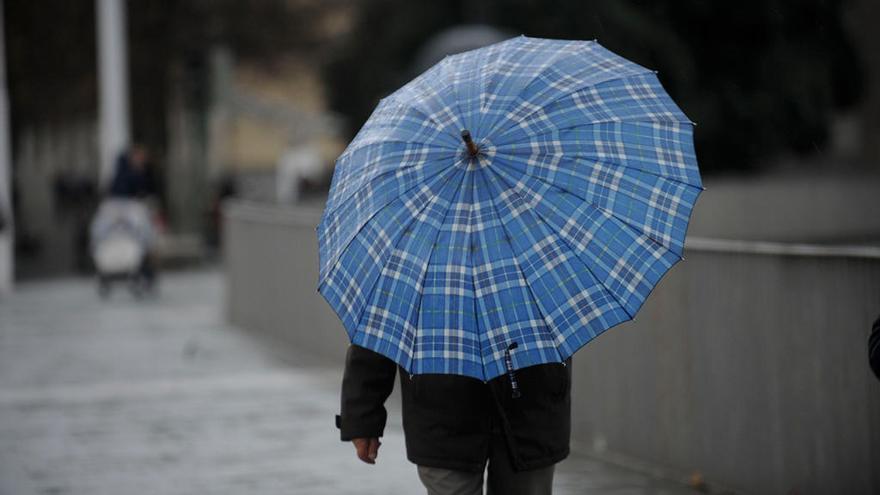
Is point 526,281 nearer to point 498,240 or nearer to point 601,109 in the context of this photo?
point 498,240

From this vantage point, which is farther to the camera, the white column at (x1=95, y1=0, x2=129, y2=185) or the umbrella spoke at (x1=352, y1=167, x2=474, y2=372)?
the white column at (x1=95, y1=0, x2=129, y2=185)

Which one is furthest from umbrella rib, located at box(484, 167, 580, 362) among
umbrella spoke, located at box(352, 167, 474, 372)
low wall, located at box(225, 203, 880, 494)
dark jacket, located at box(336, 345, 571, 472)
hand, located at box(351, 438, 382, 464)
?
low wall, located at box(225, 203, 880, 494)

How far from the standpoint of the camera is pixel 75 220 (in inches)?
987

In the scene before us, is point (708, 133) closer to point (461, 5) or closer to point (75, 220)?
point (461, 5)

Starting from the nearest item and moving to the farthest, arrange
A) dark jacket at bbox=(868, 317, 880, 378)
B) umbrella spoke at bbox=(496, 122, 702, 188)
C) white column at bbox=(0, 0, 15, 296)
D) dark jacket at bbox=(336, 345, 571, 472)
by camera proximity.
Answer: dark jacket at bbox=(868, 317, 880, 378) → umbrella spoke at bbox=(496, 122, 702, 188) → dark jacket at bbox=(336, 345, 571, 472) → white column at bbox=(0, 0, 15, 296)

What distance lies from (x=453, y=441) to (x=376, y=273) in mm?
535

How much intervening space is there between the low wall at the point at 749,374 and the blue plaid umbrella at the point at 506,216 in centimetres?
220

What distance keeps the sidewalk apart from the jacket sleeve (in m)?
3.02

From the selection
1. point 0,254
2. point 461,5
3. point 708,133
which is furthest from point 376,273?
point 461,5

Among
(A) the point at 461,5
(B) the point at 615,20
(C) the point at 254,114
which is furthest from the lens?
(C) the point at 254,114

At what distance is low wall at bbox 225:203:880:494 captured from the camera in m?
6.36

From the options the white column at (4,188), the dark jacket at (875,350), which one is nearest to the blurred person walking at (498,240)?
the dark jacket at (875,350)

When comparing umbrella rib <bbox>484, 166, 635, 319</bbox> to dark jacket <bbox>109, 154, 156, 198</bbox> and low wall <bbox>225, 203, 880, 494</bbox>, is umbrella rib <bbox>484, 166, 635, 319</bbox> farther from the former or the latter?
dark jacket <bbox>109, 154, 156, 198</bbox>

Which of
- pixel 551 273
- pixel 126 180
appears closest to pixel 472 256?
pixel 551 273
